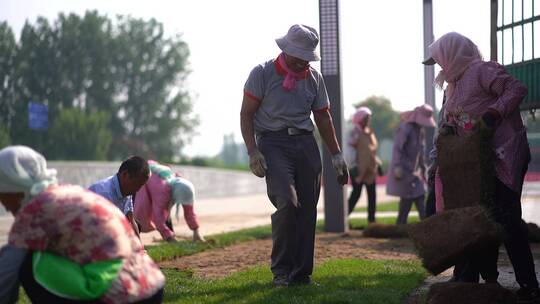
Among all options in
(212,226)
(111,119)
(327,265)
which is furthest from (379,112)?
(327,265)

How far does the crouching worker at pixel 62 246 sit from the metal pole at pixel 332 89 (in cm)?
811

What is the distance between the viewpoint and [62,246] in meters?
3.64

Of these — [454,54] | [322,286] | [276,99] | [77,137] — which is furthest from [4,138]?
[77,137]

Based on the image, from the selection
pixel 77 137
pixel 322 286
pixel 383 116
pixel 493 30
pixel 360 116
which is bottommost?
pixel 383 116

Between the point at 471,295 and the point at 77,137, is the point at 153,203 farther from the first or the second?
the point at 77,137

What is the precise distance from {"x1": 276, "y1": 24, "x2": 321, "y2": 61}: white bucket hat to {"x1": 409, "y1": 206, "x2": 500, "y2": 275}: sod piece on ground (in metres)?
1.65

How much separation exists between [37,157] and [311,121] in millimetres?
3062

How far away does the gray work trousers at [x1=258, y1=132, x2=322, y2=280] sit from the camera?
632 cm

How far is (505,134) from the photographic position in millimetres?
5500

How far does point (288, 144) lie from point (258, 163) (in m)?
0.27

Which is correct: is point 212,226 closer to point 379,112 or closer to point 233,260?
point 233,260

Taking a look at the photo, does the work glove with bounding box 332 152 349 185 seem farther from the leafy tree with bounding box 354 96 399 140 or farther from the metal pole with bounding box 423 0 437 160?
the leafy tree with bounding box 354 96 399 140

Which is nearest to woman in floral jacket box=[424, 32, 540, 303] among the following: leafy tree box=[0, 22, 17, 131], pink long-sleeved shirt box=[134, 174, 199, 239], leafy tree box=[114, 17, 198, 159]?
pink long-sleeved shirt box=[134, 174, 199, 239]

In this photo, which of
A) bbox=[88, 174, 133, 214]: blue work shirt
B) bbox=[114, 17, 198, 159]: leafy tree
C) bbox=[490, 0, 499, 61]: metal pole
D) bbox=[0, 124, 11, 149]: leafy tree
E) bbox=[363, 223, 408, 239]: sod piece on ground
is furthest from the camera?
bbox=[114, 17, 198, 159]: leafy tree
